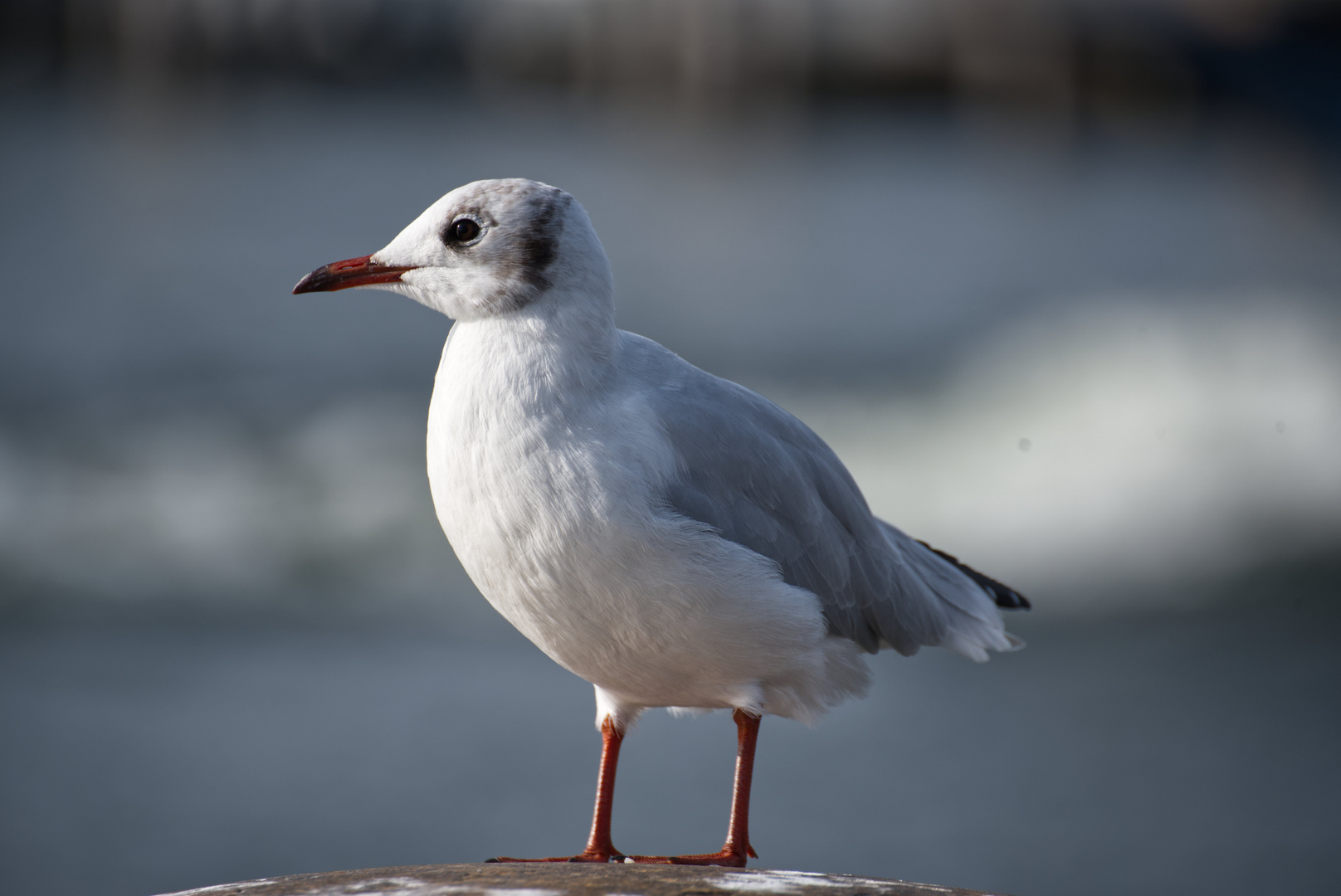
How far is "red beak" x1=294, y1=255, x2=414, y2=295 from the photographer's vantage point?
278 cm

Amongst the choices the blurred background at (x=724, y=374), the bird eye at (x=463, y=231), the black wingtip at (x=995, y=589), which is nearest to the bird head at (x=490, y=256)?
the bird eye at (x=463, y=231)

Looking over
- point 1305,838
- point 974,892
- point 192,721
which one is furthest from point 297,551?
point 974,892

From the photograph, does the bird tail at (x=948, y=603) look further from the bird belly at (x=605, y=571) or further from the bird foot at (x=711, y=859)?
the bird foot at (x=711, y=859)

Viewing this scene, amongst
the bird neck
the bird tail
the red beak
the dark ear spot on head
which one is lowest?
the bird tail

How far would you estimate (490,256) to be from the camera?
2715 millimetres

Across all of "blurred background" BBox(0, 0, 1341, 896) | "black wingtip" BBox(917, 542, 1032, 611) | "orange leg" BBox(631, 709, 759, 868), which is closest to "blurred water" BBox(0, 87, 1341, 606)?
"blurred background" BBox(0, 0, 1341, 896)

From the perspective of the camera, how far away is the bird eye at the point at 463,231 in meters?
2.71

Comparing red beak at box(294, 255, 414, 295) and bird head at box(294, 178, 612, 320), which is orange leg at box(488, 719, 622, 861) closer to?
bird head at box(294, 178, 612, 320)

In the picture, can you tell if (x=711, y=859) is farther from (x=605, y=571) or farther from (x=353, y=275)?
(x=353, y=275)

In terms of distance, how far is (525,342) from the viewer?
2.70m

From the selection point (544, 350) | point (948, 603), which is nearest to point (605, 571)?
point (544, 350)

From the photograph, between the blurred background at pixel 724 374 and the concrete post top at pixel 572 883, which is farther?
the blurred background at pixel 724 374

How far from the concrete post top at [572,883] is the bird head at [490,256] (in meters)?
1.25

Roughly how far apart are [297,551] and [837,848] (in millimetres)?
6641
